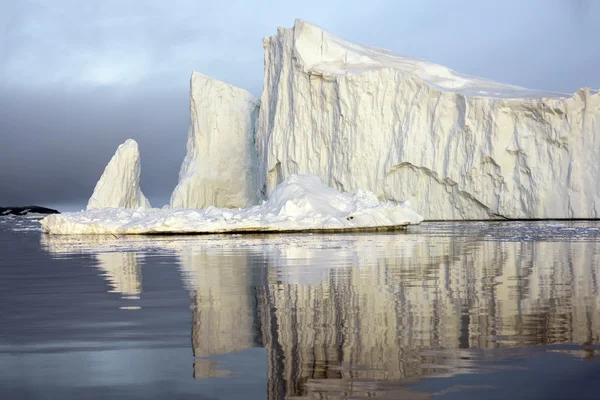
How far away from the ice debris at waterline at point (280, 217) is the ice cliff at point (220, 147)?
12360 mm

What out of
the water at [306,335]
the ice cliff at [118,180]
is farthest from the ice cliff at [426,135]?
the water at [306,335]

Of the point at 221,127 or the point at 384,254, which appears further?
the point at 221,127

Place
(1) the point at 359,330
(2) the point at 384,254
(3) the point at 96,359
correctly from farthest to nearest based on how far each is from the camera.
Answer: (2) the point at 384,254, (1) the point at 359,330, (3) the point at 96,359

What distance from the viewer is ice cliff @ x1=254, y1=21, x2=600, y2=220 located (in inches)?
1101

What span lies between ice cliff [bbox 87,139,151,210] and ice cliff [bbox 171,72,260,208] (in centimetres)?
345

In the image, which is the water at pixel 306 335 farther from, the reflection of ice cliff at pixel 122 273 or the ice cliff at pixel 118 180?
the ice cliff at pixel 118 180

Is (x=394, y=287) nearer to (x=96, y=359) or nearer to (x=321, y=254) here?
(x=96, y=359)

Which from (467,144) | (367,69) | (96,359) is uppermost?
(367,69)

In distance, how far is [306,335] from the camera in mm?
3848

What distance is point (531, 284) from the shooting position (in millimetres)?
6281

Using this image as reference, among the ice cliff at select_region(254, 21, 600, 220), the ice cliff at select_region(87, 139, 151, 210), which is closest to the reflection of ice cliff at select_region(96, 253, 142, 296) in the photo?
the ice cliff at select_region(254, 21, 600, 220)

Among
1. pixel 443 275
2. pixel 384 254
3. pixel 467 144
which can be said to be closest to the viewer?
pixel 443 275

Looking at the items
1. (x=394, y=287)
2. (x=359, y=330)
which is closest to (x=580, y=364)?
(x=359, y=330)

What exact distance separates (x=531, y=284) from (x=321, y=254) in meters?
5.10
